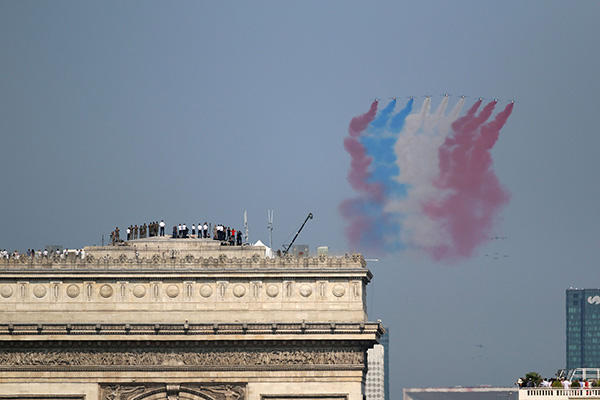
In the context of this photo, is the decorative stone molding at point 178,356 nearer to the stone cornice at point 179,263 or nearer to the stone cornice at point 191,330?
Answer: the stone cornice at point 191,330

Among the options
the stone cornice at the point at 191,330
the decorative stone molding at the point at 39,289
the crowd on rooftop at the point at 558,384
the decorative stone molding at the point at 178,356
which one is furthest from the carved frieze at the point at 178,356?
the crowd on rooftop at the point at 558,384

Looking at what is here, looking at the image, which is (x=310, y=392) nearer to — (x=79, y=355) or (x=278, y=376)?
(x=278, y=376)

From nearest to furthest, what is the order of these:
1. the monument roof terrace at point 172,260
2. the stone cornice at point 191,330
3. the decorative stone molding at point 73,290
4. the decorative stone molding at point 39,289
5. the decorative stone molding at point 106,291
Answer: the stone cornice at point 191,330, the monument roof terrace at point 172,260, the decorative stone molding at point 106,291, the decorative stone molding at point 73,290, the decorative stone molding at point 39,289

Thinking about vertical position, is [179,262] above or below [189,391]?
above

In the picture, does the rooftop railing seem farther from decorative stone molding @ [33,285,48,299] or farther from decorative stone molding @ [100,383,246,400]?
decorative stone molding @ [33,285,48,299]

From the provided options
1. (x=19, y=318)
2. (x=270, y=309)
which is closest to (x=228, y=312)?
(x=270, y=309)

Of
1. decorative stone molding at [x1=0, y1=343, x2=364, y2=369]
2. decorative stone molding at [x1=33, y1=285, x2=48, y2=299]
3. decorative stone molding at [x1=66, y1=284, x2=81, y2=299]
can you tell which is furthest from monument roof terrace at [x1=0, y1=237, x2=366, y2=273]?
decorative stone molding at [x1=0, y1=343, x2=364, y2=369]

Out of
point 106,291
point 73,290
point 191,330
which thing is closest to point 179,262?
point 191,330

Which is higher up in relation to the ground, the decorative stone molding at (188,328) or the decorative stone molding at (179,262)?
the decorative stone molding at (179,262)

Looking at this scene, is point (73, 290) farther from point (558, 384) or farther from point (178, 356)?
point (558, 384)
